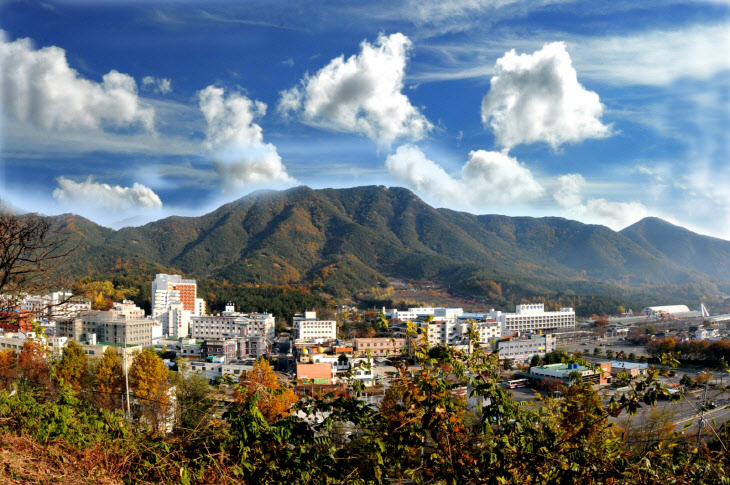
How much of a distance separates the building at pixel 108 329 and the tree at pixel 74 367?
7.63m

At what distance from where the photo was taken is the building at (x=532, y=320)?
2169 centimetres

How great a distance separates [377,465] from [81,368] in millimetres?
8604

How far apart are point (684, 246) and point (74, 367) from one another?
3296 inches

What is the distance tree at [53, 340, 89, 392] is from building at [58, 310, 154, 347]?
25.0ft

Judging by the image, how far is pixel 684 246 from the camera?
232ft

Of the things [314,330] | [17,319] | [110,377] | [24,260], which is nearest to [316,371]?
[110,377]

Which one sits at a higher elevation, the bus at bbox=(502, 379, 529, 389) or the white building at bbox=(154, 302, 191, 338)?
the white building at bbox=(154, 302, 191, 338)

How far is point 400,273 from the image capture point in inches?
1850

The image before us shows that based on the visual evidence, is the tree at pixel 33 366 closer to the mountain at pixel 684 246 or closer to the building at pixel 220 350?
the building at pixel 220 350

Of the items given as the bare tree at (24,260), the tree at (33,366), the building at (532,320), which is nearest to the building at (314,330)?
the building at (532,320)

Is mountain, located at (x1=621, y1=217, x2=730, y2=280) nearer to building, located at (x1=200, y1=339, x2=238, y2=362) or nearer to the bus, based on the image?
the bus

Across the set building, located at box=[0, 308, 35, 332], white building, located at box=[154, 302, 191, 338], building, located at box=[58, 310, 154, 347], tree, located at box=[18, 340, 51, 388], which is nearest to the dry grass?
building, located at box=[0, 308, 35, 332]

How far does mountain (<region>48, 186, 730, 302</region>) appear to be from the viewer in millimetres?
38406

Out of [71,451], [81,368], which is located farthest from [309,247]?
[71,451]
